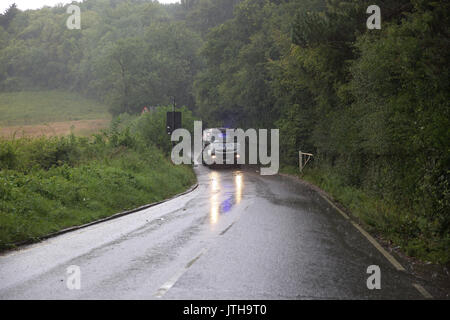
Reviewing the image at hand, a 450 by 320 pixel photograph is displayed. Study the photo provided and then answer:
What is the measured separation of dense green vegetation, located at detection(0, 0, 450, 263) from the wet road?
69.8 inches

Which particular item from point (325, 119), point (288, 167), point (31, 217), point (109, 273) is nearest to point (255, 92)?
point (288, 167)

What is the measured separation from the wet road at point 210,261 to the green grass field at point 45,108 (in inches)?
3017

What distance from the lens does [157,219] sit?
15.4m

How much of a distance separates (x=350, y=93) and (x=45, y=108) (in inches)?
3485

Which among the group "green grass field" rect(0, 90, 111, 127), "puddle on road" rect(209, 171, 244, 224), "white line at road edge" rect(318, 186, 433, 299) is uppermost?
"green grass field" rect(0, 90, 111, 127)

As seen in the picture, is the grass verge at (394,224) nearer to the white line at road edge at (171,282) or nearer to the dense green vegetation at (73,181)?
the white line at road edge at (171,282)

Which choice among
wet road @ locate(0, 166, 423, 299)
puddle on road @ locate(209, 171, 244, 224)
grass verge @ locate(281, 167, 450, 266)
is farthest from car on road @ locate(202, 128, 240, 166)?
wet road @ locate(0, 166, 423, 299)

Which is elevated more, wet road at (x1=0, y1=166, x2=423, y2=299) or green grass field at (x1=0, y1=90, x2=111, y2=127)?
green grass field at (x1=0, y1=90, x2=111, y2=127)

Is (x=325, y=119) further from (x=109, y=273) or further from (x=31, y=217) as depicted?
(x=109, y=273)

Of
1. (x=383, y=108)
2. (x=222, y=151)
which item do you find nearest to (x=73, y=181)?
(x=383, y=108)

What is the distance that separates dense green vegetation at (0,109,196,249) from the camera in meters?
13.2

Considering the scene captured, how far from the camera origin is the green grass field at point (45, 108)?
90069 mm

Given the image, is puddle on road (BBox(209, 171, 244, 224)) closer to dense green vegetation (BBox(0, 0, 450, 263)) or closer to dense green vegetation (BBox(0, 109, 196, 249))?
dense green vegetation (BBox(0, 109, 196, 249))
